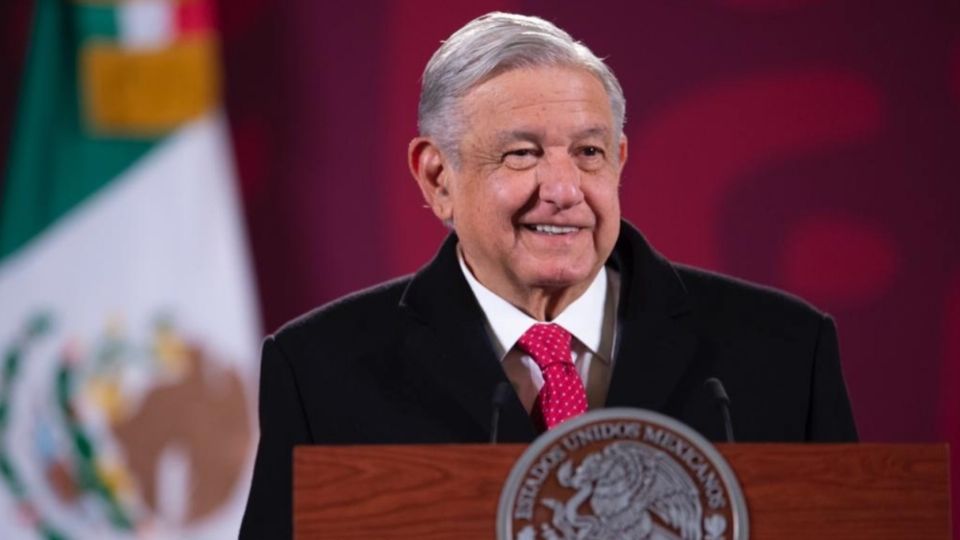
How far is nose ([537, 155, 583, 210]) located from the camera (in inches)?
70.5

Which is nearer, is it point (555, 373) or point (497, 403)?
point (497, 403)

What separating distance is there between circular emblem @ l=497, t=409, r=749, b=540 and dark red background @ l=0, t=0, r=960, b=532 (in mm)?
2006

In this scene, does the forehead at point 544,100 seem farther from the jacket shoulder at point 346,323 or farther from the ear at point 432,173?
the jacket shoulder at point 346,323

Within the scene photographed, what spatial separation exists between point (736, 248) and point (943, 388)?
53 cm

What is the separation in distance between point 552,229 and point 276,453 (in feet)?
1.40

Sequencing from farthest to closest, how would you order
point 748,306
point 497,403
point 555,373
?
point 748,306
point 555,373
point 497,403

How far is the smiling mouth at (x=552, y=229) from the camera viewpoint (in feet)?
5.97

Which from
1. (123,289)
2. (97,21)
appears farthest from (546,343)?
(97,21)

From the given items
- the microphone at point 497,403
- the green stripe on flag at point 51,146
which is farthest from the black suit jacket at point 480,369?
the green stripe on flag at point 51,146

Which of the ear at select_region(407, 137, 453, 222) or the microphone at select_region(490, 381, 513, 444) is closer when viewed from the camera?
the microphone at select_region(490, 381, 513, 444)

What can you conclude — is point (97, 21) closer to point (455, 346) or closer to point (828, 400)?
point (455, 346)

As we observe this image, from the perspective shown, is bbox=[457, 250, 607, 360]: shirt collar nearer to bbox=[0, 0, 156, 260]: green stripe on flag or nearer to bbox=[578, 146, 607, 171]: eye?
bbox=[578, 146, 607, 171]: eye

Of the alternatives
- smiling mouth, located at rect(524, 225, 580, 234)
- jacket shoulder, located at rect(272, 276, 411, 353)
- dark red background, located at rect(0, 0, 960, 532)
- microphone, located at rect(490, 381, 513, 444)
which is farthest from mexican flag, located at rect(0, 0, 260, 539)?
microphone, located at rect(490, 381, 513, 444)

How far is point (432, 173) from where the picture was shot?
6.54 feet
